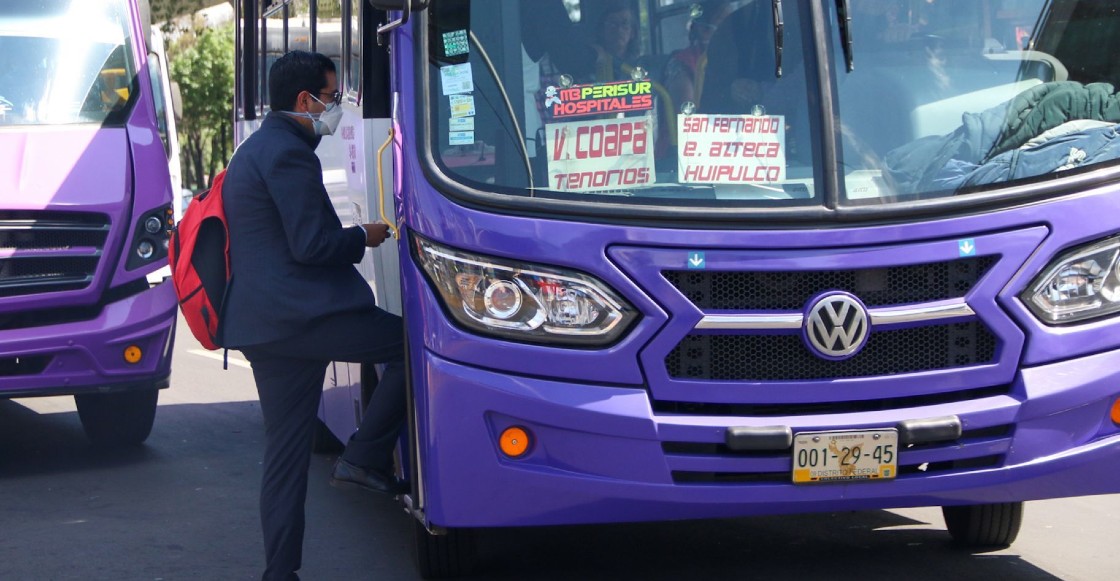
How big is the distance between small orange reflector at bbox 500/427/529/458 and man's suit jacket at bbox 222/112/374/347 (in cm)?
89

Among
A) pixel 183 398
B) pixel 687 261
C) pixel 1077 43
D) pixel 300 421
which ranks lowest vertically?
pixel 183 398

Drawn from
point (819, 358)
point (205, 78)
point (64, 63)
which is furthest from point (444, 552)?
point (205, 78)

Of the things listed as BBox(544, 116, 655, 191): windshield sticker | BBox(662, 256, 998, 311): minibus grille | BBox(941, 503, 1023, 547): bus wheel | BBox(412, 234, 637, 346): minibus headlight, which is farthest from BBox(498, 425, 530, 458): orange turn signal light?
BBox(941, 503, 1023, 547): bus wheel

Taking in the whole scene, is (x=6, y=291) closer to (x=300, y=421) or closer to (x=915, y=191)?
(x=300, y=421)

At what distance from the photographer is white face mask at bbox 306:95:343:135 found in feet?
18.9

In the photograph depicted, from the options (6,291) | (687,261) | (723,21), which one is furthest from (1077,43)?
(6,291)

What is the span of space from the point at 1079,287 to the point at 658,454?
4.48ft

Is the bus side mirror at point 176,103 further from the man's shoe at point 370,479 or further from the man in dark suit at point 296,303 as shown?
the man's shoe at point 370,479

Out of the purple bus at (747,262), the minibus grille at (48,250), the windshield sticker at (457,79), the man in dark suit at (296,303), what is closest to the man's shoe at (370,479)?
the man in dark suit at (296,303)

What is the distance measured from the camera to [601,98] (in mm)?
5199

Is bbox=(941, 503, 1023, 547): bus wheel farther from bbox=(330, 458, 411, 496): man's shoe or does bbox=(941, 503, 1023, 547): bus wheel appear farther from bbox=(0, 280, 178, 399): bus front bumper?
bbox=(0, 280, 178, 399): bus front bumper

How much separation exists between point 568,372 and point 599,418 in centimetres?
17

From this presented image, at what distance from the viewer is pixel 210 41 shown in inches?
1882

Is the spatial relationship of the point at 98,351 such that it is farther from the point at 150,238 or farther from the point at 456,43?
the point at 456,43
